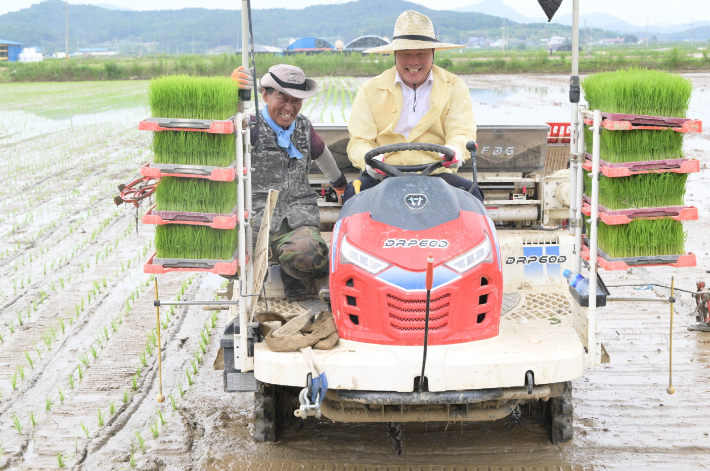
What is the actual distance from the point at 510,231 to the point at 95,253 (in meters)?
4.82

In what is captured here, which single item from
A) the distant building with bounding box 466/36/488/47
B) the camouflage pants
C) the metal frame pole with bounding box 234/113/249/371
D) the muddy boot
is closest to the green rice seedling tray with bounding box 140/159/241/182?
the metal frame pole with bounding box 234/113/249/371

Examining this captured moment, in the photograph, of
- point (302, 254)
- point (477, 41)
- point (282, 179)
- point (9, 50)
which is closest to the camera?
point (302, 254)

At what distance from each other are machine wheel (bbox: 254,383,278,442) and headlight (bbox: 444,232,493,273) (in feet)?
3.66

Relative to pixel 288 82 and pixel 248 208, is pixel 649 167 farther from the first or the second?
pixel 288 82

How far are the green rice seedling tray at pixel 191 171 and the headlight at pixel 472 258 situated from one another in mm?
1072

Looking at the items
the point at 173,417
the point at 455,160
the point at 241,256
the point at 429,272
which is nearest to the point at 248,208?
the point at 241,256

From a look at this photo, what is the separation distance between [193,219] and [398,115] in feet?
6.19

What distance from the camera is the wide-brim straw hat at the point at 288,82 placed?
15.5 feet

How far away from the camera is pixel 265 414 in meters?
4.10

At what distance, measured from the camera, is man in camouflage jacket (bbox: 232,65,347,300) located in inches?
186

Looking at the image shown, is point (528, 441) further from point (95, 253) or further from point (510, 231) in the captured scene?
point (95, 253)

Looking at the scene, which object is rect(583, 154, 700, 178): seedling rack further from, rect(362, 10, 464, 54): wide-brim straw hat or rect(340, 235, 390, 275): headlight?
rect(362, 10, 464, 54): wide-brim straw hat

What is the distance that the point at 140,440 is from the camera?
4.25m

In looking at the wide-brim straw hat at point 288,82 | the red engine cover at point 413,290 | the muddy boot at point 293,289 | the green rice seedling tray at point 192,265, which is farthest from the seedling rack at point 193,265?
the wide-brim straw hat at point 288,82
